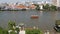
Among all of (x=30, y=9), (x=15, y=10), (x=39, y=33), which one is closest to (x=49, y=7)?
(x=30, y=9)

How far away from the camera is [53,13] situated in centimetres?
1545

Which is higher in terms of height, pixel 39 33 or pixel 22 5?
pixel 39 33

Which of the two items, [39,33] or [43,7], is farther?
[43,7]

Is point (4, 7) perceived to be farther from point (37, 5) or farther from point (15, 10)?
point (37, 5)

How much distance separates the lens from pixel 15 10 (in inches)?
655

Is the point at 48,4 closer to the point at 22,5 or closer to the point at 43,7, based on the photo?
the point at 43,7

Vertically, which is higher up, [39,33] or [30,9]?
[39,33]

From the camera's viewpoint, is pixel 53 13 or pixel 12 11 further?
pixel 12 11

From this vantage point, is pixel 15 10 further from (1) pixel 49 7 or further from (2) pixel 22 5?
(1) pixel 49 7

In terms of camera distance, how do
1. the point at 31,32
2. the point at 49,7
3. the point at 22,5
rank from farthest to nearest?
the point at 22,5, the point at 49,7, the point at 31,32

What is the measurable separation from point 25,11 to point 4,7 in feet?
5.84

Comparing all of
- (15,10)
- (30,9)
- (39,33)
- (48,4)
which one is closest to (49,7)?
(48,4)

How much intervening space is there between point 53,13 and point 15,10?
3146mm

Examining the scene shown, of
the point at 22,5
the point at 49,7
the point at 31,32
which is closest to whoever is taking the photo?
the point at 31,32
